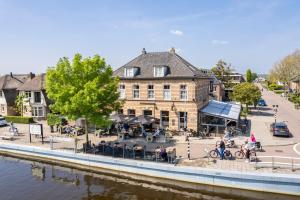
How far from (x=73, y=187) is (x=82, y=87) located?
28.8 ft

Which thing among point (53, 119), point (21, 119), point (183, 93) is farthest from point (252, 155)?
point (21, 119)

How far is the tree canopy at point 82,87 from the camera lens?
23.7 metres

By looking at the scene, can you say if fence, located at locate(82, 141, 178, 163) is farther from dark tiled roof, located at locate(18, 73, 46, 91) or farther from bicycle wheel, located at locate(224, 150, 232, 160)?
dark tiled roof, located at locate(18, 73, 46, 91)

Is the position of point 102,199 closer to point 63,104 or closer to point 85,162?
point 85,162

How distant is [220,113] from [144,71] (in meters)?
10.5

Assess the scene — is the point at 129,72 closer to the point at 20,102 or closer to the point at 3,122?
the point at 3,122

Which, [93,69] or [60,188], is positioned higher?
[93,69]

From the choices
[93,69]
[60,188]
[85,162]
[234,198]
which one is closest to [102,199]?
[60,188]

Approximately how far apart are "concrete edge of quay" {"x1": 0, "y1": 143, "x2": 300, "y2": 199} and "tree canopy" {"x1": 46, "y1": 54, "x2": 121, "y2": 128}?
389 cm

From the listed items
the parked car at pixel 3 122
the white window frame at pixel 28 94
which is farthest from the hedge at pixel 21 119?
the white window frame at pixel 28 94

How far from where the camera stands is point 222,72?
68.8 metres

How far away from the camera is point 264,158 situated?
21828 mm

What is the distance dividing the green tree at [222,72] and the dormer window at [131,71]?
3884 cm

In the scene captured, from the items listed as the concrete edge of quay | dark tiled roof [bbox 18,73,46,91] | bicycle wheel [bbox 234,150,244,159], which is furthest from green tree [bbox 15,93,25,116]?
bicycle wheel [bbox 234,150,244,159]
